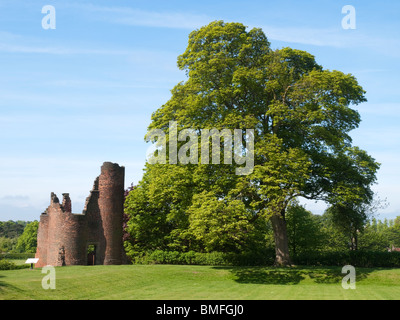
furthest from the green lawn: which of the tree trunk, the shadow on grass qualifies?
the tree trunk

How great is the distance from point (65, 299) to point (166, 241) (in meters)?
21.5

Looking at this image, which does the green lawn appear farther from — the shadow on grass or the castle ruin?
the castle ruin

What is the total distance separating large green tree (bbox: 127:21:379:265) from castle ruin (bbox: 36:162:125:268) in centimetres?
423

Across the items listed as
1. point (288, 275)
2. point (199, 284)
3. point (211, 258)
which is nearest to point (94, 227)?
point (211, 258)

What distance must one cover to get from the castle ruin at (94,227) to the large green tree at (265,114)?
4.23 m

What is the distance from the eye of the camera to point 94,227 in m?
37.0

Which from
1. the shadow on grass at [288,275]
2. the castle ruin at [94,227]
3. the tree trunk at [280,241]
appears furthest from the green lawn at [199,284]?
the castle ruin at [94,227]

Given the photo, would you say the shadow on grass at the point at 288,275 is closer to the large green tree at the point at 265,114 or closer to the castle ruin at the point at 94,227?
the large green tree at the point at 265,114

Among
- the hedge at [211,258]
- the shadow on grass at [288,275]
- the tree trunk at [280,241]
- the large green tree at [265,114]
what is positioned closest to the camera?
the shadow on grass at [288,275]

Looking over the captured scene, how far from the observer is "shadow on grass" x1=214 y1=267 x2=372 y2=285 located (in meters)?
31.2

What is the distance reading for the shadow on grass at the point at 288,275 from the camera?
31.2m

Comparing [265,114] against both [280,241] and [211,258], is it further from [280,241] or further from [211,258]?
[211,258]

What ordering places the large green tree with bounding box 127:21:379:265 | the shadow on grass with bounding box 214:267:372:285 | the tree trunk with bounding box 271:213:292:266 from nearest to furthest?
1. the shadow on grass with bounding box 214:267:372:285
2. the large green tree with bounding box 127:21:379:265
3. the tree trunk with bounding box 271:213:292:266

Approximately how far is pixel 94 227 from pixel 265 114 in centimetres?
1737
